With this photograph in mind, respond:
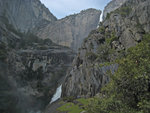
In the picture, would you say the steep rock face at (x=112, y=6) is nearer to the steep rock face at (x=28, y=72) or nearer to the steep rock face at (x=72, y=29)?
the steep rock face at (x=72, y=29)

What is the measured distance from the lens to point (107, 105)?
10.0 meters

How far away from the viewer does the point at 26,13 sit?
126875 millimetres

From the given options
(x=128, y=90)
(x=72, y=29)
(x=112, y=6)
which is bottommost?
(x=128, y=90)

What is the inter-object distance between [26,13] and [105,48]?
357 ft

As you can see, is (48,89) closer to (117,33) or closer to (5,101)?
(5,101)

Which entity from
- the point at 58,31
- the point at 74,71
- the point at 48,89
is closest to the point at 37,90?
the point at 48,89

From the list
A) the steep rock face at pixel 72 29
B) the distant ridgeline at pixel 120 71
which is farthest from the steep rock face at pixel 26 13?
the distant ridgeline at pixel 120 71

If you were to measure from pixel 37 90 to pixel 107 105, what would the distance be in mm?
58949

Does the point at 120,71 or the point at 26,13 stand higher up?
the point at 26,13

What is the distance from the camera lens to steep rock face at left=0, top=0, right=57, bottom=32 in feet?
361

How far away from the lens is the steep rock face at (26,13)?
361ft

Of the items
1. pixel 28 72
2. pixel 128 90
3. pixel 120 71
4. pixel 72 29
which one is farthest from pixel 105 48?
pixel 72 29

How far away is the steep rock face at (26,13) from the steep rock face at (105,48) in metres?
81.2

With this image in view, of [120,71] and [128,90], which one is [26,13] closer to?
[120,71]
